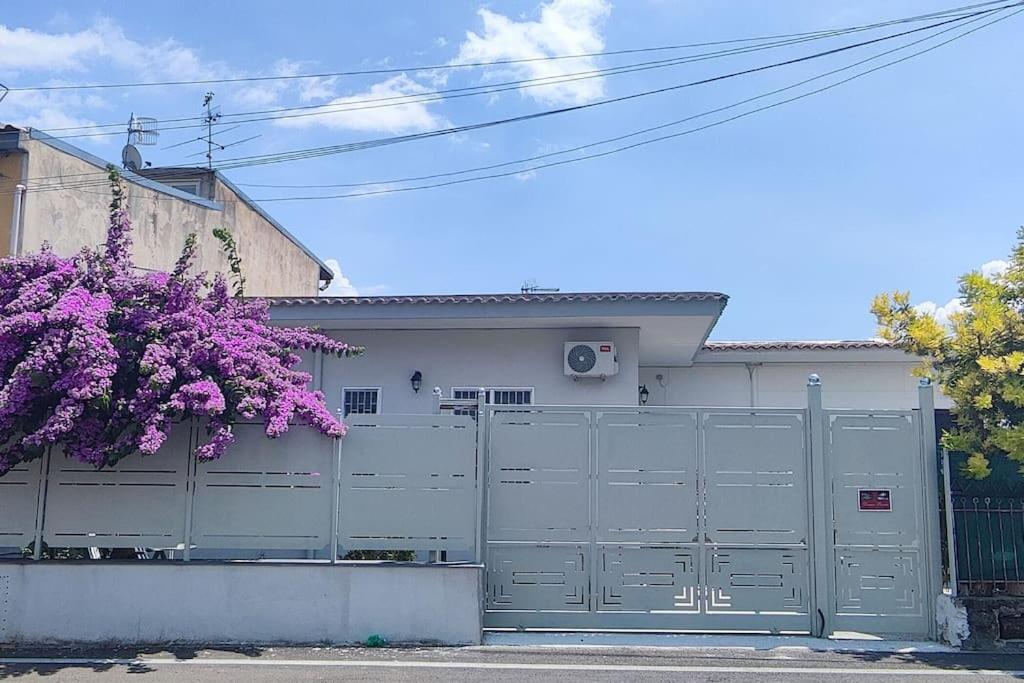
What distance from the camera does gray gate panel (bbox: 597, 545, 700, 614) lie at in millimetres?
8375

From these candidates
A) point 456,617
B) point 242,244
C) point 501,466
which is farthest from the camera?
point 242,244

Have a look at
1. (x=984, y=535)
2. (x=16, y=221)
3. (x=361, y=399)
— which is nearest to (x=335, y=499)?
(x=361, y=399)

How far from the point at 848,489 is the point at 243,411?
227 inches

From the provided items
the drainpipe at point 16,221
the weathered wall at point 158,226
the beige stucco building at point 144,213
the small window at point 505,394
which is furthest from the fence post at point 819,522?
the drainpipe at point 16,221

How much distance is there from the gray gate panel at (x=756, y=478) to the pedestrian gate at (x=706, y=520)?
1 cm

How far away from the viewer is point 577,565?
332 inches

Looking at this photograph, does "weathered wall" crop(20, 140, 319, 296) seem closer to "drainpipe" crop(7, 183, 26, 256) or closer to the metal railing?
"drainpipe" crop(7, 183, 26, 256)

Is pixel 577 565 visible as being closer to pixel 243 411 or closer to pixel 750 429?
pixel 750 429

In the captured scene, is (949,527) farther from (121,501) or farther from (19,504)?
(19,504)

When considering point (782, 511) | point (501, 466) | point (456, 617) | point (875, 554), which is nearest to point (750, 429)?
point (782, 511)

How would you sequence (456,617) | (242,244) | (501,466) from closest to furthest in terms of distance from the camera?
(456,617) < (501,466) < (242,244)

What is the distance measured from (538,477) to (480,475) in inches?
23.5

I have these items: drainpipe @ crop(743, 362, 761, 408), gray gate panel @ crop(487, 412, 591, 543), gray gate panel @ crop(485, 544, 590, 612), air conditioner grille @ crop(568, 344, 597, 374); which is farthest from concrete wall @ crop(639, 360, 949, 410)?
gray gate panel @ crop(485, 544, 590, 612)

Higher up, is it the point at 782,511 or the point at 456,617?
the point at 782,511
